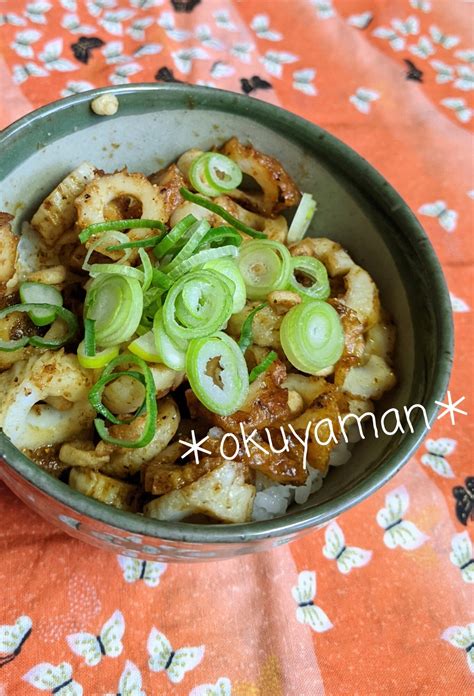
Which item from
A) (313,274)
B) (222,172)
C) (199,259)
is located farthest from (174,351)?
(222,172)

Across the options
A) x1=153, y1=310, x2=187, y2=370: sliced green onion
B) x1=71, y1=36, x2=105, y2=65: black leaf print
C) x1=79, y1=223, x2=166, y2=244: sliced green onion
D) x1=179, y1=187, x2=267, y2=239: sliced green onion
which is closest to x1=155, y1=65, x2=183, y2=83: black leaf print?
x1=71, y1=36, x2=105, y2=65: black leaf print

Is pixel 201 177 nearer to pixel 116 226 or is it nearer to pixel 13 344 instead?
pixel 116 226

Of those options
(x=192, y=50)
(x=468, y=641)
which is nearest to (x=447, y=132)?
(x=192, y=50)

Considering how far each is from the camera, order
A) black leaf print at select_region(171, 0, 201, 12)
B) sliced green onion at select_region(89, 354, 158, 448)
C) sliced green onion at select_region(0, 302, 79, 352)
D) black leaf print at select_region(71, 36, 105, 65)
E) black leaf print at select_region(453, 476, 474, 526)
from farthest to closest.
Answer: black leaf print at select_region(171, 0, 201, 12), black leaf print at select_region(71, 36, 105, 65), black leaf print at select_region(453, 476, 474, 526), sliced green onion at select_region(0, 302, 79, 352), sliced green onion at select_region(89, 354, 158, 448)

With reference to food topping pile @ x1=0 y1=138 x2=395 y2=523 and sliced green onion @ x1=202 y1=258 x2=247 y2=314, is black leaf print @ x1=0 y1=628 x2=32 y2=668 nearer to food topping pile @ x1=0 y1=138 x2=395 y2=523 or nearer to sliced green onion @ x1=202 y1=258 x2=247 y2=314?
food topping pile @ x1=0 y1=138 x2=395 y2=523

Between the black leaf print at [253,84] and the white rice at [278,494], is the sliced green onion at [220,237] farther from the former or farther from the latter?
the black leaf print at [253,84]

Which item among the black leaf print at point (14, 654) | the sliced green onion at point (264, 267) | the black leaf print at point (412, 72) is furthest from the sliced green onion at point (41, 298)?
the black leaf print at point (412, 72)
